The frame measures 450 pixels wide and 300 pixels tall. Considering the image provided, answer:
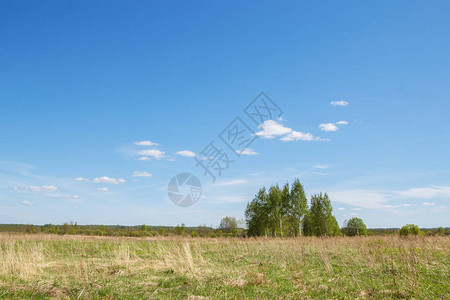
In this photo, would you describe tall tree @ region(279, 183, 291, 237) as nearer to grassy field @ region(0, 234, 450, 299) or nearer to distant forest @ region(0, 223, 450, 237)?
distant forest @ region(0, 223, 450, 237)

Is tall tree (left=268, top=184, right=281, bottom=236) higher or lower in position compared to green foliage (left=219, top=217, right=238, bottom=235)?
higher

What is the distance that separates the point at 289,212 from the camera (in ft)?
132

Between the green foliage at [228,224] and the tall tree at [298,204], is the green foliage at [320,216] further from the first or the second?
the green foliage at [228,224]

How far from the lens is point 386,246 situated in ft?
39.1

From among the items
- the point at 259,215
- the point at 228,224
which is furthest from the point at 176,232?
the point at 228,224

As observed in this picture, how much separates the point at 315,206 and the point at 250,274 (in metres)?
38.8

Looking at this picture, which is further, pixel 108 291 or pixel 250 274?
pixel 250 274

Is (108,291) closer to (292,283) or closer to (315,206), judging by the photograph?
(292,283)

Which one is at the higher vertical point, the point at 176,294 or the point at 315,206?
the point at 315,206

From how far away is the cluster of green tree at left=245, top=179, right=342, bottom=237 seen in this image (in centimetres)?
3988

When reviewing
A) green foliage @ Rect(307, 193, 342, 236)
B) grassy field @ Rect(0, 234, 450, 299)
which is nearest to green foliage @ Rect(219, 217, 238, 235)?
green foliage @ Rect(307, 193, 342, 236)

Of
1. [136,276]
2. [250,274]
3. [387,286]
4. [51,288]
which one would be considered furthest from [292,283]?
[51,288]

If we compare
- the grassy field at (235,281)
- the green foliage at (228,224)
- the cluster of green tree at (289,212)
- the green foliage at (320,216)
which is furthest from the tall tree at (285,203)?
the grassy field at (235,281)

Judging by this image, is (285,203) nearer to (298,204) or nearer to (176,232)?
(298,204)
